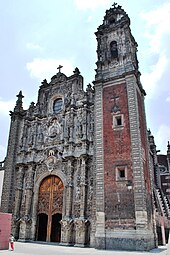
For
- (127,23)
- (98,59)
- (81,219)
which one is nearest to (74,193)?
(81,219)

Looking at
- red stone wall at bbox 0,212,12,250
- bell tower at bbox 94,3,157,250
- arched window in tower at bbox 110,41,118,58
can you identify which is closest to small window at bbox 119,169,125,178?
bell tower at bbox 94,3,157,250

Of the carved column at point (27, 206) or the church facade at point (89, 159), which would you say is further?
the carved column at point (27, 206)

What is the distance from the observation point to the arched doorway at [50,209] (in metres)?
18.7

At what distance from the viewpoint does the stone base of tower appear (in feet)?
46.0

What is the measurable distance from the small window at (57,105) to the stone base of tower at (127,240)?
39.6ft

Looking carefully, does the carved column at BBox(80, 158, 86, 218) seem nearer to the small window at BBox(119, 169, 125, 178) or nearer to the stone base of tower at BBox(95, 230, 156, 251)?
the stone base of tower at BBox(95, 230, 156, 251)

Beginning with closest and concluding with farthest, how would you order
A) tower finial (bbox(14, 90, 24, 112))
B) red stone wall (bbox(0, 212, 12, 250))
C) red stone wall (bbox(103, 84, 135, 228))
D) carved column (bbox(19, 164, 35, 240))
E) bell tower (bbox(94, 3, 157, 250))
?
red stone wall (bbox(0, 212, 12, 250))
bell tower (bbox(94, 3, 157, 250))
red stone wall (bbox(103, 84, 135, 228))
carved column (bbox(19, 164, 35, 240))
tower finial (bbox(14, 90, 24, 112))

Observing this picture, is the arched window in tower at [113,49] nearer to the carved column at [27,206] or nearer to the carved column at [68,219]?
the carved column at [68,219]

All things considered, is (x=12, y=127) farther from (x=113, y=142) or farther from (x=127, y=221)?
(x=127, y=221)

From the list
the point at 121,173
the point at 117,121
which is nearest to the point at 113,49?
the point at 117,121

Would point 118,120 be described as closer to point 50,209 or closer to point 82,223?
point 82,223

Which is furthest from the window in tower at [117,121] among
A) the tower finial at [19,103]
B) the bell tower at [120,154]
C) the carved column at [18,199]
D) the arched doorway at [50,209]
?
the tower finial at [19,103]

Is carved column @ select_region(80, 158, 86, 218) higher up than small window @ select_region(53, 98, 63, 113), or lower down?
lower down

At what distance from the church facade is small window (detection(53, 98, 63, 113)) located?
0.32 feet
